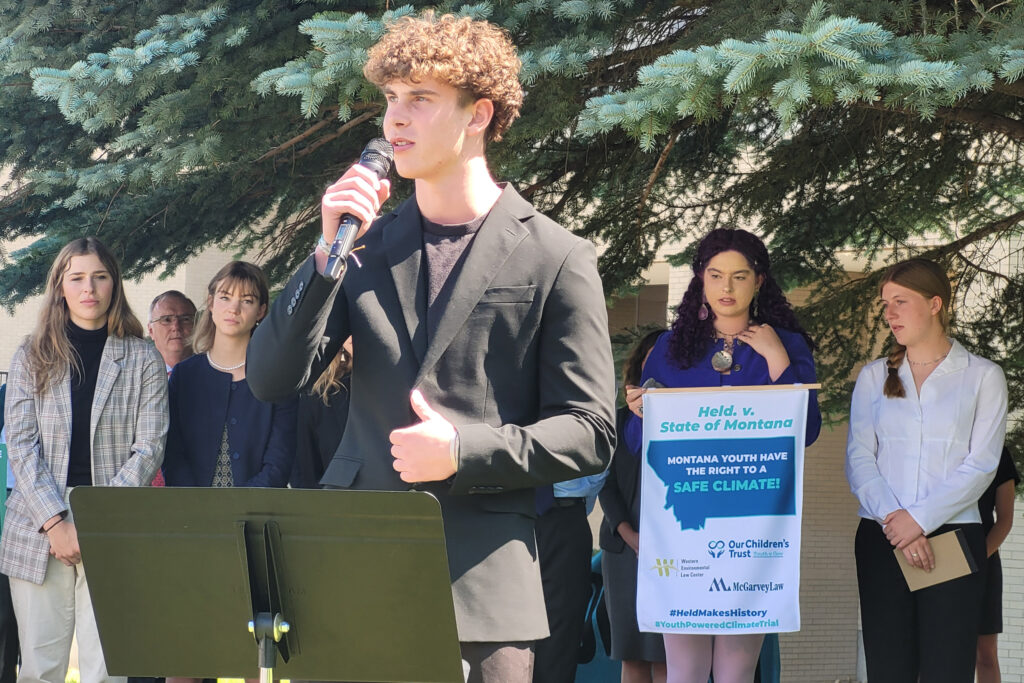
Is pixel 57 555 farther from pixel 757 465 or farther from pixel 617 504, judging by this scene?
pixel 757 465

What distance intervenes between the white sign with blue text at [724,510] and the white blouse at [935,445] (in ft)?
1.92

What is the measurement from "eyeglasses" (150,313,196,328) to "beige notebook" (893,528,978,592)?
13.2 feet

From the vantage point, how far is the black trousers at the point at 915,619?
4938 mm

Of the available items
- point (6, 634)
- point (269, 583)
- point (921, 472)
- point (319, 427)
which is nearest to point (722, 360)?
point (921, 472)

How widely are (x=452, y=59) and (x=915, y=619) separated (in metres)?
3.54

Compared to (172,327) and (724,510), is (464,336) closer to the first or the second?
(724,510)

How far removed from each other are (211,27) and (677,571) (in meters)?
3.00

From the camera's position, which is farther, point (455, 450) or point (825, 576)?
point (825, 576)

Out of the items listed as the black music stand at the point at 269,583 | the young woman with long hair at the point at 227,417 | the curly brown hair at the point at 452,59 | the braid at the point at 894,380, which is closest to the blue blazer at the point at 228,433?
the young woman with long hair at the point at 227,417

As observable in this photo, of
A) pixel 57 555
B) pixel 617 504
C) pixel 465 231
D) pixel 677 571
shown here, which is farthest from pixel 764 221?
pixel 465 231

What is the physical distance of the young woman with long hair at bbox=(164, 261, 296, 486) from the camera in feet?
17.6

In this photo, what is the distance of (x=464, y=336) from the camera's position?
250cm

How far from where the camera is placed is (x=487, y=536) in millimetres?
2473

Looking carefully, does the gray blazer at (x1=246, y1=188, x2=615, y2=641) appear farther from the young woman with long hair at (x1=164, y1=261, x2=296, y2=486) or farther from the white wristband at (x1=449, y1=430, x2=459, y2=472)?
the young woman with long hair at (x1=164, y1=261, x2=296, y2=486)
